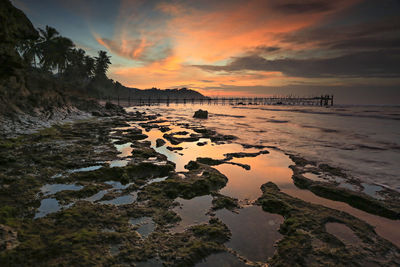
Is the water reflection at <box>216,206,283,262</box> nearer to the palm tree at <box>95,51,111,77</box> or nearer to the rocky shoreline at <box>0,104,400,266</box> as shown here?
the rocky shoreline at <box>0,104,400,266</box>

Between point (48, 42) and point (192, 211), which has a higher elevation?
point (48, 42)

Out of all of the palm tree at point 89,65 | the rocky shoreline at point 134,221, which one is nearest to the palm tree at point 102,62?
the palm tree at point 89,65

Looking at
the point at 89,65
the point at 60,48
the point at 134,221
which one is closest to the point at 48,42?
the point at 60,48

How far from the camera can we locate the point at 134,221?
5.30 metres

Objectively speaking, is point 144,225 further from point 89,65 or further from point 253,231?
point 89,65

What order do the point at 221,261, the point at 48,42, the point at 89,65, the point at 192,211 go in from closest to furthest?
the point at 221,261 < the point at 192,211 < the point at 48,42 < the point at 89,65

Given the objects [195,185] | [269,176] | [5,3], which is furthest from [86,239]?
[5,3]

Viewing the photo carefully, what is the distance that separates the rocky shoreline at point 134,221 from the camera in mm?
4016

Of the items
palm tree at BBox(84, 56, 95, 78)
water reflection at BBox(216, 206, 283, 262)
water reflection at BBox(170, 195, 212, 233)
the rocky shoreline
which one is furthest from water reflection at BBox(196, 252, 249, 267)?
palm tree at BBox(84, 56, 95, 78)

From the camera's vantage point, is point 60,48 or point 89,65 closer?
point 60,48

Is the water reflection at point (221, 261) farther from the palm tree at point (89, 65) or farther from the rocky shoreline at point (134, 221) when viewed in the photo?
the palm tree at point (89, 65)

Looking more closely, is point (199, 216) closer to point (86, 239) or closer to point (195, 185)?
point (195, 185)

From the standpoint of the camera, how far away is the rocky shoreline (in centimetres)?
402

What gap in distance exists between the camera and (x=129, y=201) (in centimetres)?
635
